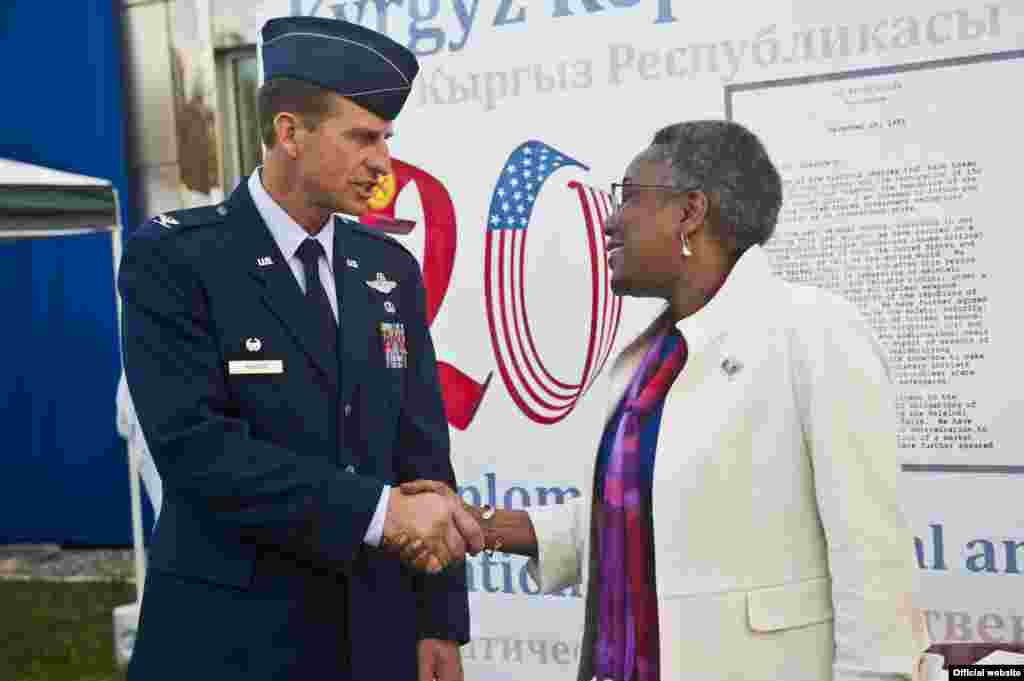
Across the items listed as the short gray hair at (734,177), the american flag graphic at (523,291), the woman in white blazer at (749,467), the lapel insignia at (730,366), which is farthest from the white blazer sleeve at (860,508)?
the american flag graphic at (523,291)

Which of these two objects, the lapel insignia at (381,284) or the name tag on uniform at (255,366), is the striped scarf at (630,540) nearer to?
the lapel insignia at (381,284)

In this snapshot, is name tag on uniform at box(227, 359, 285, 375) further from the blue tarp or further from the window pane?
the blue tarp

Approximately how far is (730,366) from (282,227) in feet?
2.74

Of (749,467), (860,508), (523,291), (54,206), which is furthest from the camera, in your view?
(54,206)

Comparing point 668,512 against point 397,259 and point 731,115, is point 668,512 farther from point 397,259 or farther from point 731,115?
point 731,115

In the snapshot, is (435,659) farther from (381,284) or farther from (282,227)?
(282,227)

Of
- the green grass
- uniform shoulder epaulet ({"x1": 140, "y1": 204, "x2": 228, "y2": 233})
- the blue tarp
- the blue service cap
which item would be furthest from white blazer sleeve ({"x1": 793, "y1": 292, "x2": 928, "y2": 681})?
the blue tarp

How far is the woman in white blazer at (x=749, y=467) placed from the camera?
230 centimetres

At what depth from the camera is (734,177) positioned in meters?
2.57

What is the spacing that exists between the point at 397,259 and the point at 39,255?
7.36 metres

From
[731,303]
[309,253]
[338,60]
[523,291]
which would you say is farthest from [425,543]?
[523,291]

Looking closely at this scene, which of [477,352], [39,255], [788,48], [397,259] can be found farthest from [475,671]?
[39,255]

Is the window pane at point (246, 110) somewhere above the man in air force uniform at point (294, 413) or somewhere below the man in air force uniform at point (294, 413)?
above

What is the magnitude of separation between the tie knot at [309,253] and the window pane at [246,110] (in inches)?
231
